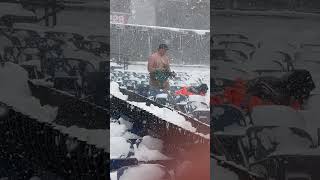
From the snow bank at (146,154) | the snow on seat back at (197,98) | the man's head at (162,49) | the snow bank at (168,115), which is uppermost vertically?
the man's head at (162,49)

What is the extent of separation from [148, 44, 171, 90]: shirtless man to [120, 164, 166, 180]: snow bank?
2.88ft

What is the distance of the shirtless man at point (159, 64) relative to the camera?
457cm

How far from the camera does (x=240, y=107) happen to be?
3332 mm

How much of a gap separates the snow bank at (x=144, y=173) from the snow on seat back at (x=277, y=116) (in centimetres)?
158

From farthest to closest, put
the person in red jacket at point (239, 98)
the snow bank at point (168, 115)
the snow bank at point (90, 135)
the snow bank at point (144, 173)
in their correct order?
the snow bank at point (168, 115) → the snow bank at point (144, 173) → the person in red jacket at point (239, 98) → the snow bank at point (90, 135)

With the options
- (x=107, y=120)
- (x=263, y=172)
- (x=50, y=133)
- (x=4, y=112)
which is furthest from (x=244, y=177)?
(x=4, y=112)

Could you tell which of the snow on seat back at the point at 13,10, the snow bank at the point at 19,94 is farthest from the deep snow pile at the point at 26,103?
the snow on seat back at the point at 13,10

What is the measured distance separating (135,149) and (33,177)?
5.82 ft

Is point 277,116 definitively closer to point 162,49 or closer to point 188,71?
point 188,71

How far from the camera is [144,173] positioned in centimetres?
458

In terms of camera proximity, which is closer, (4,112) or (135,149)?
(4,112)

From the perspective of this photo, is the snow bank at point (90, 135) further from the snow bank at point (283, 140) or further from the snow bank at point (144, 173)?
the snow bank at point (144, 173)

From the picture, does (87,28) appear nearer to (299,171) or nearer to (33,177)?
(33,177)

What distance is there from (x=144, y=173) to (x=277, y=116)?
1.78 metres
